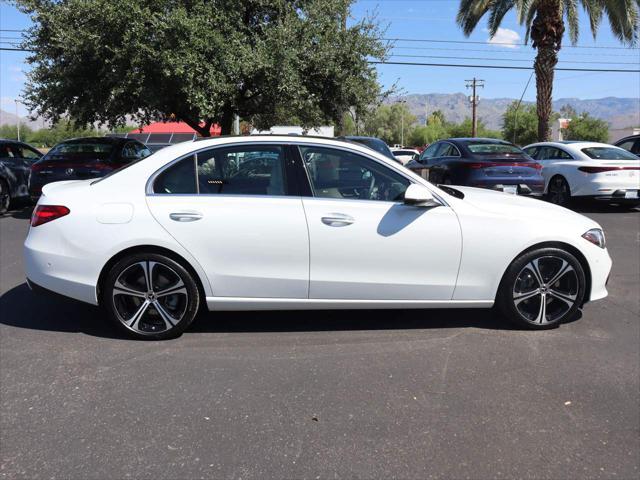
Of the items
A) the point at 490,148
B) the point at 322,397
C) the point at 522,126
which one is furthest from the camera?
the point at 522,126

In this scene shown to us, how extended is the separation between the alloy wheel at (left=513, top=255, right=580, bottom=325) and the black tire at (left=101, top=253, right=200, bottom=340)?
262 cm

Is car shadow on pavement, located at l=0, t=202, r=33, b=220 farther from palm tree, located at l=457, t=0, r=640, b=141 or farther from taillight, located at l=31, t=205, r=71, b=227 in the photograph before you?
palm tree, located at l=457, t=0, r=640, b=141

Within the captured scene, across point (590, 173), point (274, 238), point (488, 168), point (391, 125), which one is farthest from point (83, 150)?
point (391, 125)

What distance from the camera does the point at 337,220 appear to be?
428 centimetres

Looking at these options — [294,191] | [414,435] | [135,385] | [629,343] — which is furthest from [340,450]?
[629,343]

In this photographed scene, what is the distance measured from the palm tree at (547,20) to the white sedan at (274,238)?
16.5 m

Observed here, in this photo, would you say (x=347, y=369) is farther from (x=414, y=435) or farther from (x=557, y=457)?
(x=557, y=457)

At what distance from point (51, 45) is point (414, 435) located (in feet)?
43.8

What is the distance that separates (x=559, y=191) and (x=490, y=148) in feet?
7.50

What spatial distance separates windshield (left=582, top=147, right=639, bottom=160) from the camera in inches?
456

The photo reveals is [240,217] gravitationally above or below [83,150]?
below

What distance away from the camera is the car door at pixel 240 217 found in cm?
425

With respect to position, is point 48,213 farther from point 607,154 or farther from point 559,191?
point 607,154

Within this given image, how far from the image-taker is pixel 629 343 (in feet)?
14.7
